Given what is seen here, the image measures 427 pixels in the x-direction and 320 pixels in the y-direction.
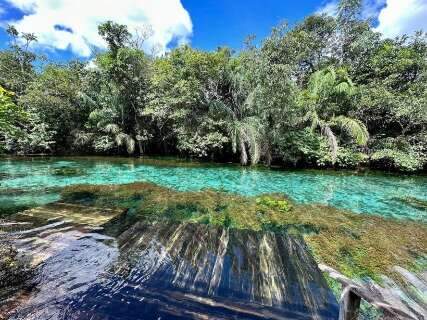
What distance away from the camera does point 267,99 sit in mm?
13227

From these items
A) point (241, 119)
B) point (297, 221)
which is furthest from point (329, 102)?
point (297, 221)

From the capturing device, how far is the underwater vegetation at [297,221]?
169 inches

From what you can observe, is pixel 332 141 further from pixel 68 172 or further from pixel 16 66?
pixel 16 66

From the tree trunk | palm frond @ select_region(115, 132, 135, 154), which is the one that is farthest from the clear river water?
palm frond @ select_region(115, 132, 135, 154)

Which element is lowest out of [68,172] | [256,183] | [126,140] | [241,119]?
[256,183]

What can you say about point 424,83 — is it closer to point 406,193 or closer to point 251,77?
point 406,193

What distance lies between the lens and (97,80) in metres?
18.1

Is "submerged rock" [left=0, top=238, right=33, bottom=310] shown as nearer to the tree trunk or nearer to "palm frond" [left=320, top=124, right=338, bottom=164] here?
the tree trunk

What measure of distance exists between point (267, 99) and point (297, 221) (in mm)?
8595

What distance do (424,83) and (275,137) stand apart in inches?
325

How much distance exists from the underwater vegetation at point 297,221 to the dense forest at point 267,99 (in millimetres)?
6929

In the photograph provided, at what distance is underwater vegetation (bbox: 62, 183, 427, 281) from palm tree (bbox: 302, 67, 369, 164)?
741 centimetres

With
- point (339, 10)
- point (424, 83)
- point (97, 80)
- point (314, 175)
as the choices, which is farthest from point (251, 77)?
point (97, 80)

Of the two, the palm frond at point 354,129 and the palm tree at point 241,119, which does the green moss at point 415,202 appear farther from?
the palm tree at point 241,119
